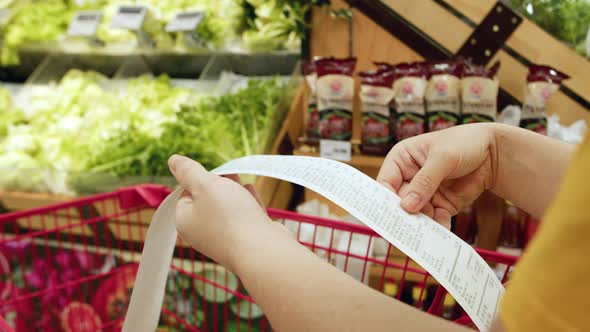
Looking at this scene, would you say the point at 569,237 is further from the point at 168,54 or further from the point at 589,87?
the point at 168,54

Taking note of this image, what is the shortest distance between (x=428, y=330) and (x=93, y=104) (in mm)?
2302

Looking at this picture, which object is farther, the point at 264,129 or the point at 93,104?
the point at 93,104

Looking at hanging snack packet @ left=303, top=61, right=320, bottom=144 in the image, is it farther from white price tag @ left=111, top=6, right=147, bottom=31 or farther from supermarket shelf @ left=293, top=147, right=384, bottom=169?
white price tag @ left=111, top=6, right=147, bottom=31

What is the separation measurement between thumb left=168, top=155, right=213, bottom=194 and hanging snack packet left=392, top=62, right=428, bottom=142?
1085mm

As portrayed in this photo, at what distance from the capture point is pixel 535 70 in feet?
5.12

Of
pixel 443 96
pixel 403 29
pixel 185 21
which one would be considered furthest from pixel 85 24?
pixel 443 96

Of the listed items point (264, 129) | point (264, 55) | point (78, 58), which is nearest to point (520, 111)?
point (264, 129)

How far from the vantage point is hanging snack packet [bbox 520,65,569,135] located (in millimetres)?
1546

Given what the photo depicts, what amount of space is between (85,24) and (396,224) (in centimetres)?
216

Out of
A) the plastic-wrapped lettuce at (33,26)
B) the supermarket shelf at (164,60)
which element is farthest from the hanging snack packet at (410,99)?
the plastic-wrapped lettuce at (33,26)

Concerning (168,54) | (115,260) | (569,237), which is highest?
(569,237)

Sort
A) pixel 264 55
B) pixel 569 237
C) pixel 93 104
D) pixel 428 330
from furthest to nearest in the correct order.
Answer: pixel 93 104 → pixel 264 55 → pixel 428 330 → pixel 569 237

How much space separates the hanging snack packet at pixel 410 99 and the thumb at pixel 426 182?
86cm

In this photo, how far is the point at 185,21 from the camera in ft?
7.02
